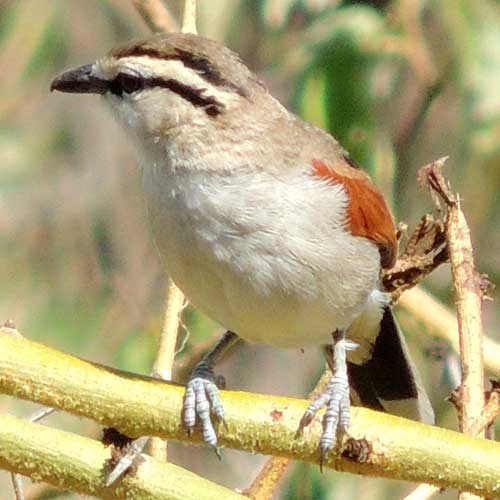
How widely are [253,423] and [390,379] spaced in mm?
1918

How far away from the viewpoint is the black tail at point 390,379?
12.9 feet

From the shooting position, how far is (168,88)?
3.18 m

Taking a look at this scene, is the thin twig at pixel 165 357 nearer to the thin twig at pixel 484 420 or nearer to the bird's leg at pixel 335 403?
the bird's leg at pixel 335 403

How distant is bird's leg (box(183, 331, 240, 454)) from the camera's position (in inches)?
91.5

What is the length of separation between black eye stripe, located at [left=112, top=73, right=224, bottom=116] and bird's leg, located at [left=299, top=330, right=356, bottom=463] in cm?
79

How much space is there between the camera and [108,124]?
18.0ft

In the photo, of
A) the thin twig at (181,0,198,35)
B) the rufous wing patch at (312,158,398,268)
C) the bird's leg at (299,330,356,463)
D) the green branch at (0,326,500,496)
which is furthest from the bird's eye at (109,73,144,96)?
the green branch at (0,326,500,496)

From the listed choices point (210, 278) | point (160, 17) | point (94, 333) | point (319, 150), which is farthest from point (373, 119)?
point (94, 333)

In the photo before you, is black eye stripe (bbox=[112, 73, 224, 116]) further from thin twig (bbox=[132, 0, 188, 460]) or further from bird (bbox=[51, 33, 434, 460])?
thin twig (bbox=[132, 0, 188, 460])

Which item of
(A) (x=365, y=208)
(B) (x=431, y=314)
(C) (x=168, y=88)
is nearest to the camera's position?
(C) (x=168, y=88)

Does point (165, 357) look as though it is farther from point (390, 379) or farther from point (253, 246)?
point (390, 379)

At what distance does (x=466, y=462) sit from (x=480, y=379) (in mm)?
380

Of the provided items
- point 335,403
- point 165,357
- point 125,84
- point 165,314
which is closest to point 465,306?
point 335,403

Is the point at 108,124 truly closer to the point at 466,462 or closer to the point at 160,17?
the point at 160,17
